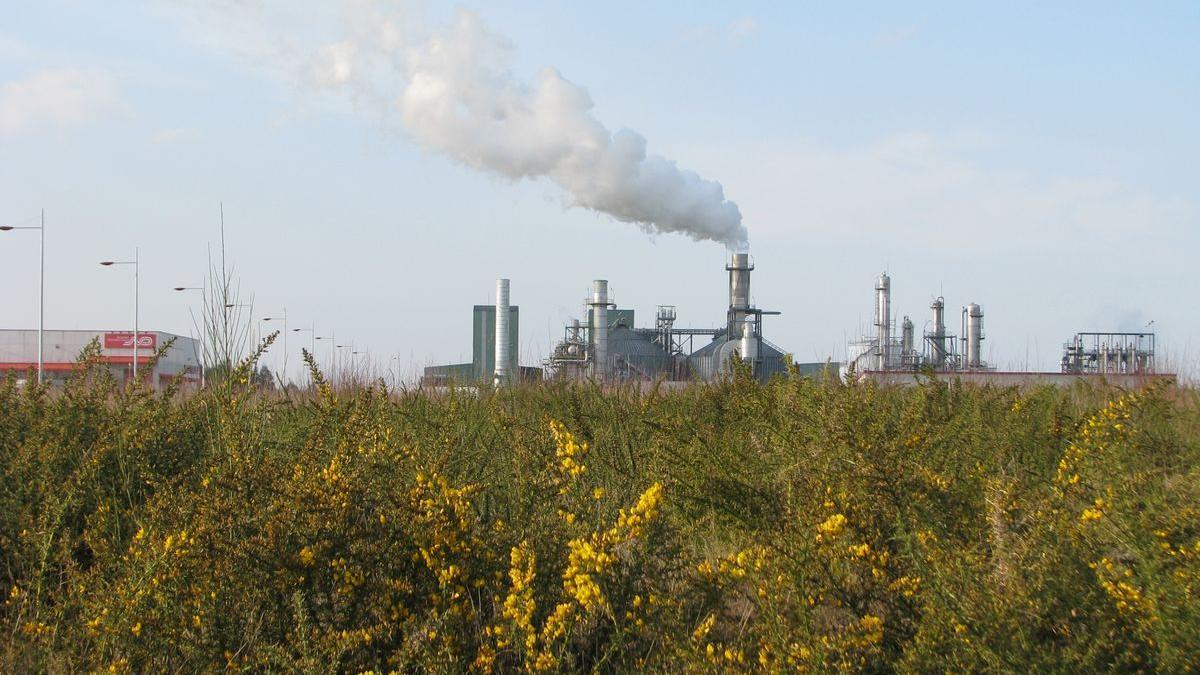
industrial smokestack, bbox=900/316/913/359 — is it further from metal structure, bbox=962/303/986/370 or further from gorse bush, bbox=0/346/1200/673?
gorse bush, bbox=0/346/1200/673

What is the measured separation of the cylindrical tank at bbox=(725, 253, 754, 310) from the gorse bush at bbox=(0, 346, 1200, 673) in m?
36.4

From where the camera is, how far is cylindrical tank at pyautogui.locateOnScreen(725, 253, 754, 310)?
4078 centimetres

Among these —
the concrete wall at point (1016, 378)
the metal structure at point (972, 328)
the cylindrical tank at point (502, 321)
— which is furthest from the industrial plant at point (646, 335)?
the concrete wall at point (1016, 378)

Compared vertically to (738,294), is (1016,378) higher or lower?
lower

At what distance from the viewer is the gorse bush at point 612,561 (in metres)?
2.56

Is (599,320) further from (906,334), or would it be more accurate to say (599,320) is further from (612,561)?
(612,561)

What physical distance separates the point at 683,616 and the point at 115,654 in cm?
168

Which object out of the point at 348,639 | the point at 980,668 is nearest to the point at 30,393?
the point at 348,639

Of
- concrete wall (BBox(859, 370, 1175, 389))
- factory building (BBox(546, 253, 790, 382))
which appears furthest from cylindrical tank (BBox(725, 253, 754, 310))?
concrete wall (BBox(859, 370, 1175, 389))

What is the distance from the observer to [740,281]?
41.5 m

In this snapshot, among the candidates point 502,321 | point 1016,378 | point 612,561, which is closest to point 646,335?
point 502,321

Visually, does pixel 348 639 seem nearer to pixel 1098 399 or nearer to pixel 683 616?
pixel 683 616

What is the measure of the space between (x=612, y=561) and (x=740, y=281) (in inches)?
1534

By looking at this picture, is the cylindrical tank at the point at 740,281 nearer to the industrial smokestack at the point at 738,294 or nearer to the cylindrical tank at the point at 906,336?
the industrial smokestack at the point at 738,294
